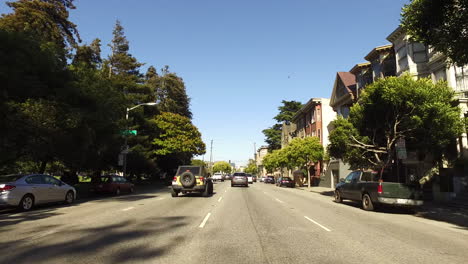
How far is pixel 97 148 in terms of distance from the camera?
22.1m

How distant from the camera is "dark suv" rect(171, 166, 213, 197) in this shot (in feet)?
60.7

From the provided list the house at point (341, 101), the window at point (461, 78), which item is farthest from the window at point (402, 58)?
the house at point (341, 101)

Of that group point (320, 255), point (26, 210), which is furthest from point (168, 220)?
point (26, 210)

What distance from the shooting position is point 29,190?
12812mm

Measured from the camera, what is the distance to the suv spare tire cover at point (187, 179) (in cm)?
1845

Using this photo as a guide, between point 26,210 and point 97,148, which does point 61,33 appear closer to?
point 97,148

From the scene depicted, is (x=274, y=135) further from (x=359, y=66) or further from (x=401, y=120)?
(x=401, y=120)

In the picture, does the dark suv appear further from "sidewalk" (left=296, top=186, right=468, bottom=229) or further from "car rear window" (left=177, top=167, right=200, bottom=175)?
"sidewalk" (left=296, top=186, right=468, bottom=229)

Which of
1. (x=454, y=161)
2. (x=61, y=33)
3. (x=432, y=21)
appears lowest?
(x=454, y=161)

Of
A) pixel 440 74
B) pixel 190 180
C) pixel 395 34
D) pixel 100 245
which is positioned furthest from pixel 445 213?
pixel 395 34

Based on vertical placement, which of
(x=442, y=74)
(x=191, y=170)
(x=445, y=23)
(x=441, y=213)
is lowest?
(x=441, y=213)

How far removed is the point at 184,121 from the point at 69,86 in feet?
86.7

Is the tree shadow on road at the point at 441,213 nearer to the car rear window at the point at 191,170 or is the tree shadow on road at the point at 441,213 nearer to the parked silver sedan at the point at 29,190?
the car rear window at the point at 191,170

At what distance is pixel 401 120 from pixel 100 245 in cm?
1759
